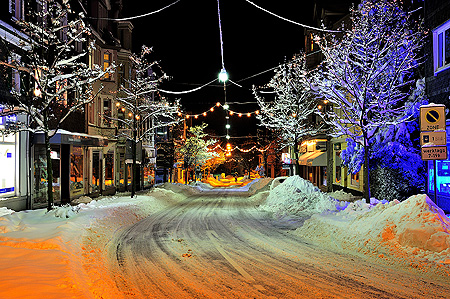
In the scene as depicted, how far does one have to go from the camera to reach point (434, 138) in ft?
34.2

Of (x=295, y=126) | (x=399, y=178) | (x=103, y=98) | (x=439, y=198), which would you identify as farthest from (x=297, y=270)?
(x=103, y=98)

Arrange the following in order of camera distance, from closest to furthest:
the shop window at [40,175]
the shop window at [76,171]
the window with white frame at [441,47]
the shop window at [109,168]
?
the window with white frame at [441,47] → the shop window at [40,175] → the shop window at [76,171] → the shop window at [109,168]

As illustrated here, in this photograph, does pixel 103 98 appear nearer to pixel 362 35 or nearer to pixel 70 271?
pixel 362 35

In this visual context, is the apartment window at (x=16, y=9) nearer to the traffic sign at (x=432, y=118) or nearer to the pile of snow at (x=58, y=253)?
the pile of snow at (x=58, y=253)

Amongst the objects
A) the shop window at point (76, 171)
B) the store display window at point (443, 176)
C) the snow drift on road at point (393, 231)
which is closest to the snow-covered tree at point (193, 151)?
the shop window at point (76, 171)

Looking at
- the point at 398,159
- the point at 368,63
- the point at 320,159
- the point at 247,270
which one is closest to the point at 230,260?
the point at 247,270

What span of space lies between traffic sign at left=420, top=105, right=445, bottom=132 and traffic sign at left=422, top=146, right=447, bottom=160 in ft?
1.78

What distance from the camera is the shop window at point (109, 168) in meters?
30.4

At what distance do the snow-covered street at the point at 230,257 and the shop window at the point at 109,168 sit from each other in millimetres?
17455

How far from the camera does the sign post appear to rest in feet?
33.9

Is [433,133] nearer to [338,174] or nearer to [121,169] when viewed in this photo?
[338,174]

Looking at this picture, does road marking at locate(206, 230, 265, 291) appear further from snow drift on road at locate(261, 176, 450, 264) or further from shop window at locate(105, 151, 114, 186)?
shop window at locate(105, 151, 114, 186)

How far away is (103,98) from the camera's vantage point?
2958cm

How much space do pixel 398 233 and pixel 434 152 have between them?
9.92ft
